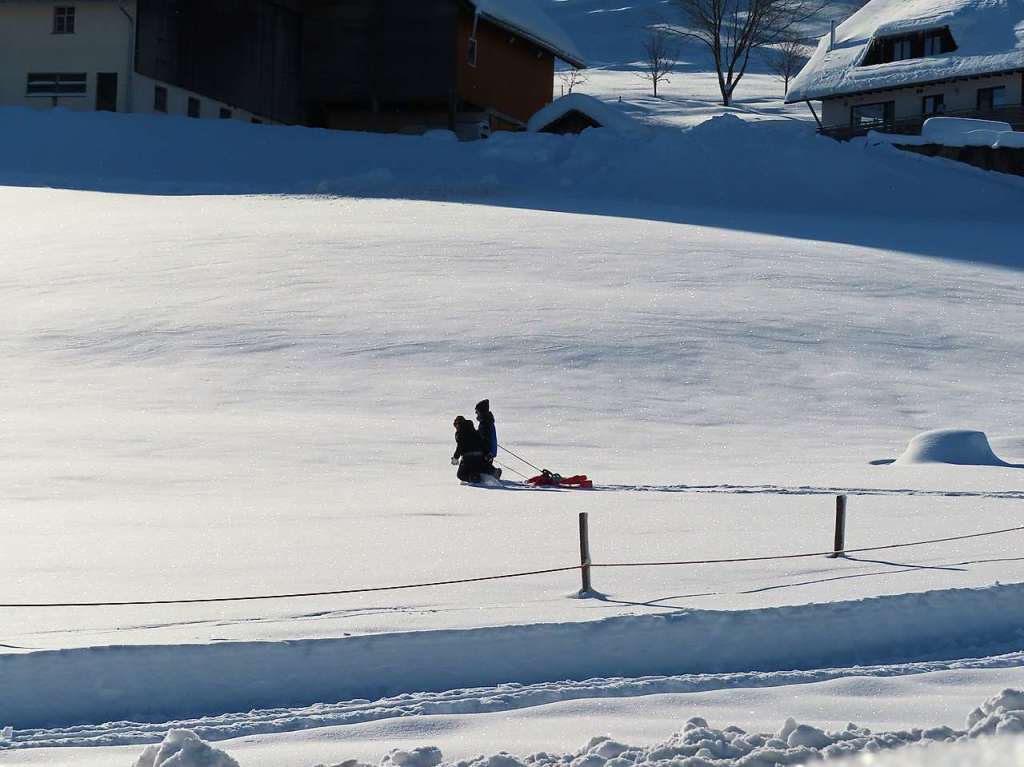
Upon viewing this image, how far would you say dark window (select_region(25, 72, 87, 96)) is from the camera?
1668 inches

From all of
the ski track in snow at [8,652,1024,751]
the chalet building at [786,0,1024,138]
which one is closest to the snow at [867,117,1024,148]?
the chalet building at [786,0,1024,138]

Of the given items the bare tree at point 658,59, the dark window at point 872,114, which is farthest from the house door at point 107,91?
→ the bare tree at point 658,59

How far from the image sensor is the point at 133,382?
62.8ft

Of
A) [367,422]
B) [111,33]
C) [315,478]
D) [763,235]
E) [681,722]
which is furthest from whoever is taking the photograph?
[111,33]

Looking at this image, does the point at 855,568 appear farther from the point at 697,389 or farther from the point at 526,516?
the point at 697,389

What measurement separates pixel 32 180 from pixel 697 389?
2443 centimetres

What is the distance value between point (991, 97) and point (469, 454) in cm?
3844

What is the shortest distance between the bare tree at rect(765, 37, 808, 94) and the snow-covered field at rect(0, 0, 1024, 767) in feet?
174

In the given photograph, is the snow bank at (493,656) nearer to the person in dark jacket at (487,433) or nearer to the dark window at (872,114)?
the person in dark jacket at (487,433)

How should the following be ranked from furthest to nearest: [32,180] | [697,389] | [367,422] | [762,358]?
[32,180] → [762,358] → [697,389] → [367,422]

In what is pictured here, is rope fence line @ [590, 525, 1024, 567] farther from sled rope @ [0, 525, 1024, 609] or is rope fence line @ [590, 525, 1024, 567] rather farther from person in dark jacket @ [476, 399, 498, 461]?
person in dark jacket @ [476, 399, 498, 461]

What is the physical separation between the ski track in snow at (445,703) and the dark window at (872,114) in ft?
143

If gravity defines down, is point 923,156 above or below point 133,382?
above

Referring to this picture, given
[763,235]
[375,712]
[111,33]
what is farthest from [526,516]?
[111,33]
